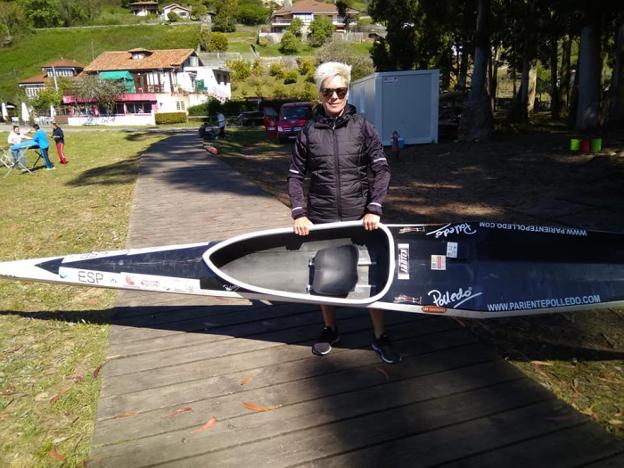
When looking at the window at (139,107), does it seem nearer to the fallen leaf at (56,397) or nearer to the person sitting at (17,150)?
the person sitting at (17,150)

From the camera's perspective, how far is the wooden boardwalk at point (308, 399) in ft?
8.83

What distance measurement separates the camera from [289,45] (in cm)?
10531

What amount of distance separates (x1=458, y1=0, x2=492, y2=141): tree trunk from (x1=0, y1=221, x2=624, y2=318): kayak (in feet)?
52.2

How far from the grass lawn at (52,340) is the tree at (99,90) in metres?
55.1

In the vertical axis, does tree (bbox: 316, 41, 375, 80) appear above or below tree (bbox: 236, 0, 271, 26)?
below

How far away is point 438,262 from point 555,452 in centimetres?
148

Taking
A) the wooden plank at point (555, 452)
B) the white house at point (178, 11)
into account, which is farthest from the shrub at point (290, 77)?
the white house at point (178, 11)

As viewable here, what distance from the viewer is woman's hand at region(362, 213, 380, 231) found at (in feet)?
11.5

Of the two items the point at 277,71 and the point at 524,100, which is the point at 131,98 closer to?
the point at 277,71

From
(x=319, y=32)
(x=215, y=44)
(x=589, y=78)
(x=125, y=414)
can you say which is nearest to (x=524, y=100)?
(x=589, y=78)

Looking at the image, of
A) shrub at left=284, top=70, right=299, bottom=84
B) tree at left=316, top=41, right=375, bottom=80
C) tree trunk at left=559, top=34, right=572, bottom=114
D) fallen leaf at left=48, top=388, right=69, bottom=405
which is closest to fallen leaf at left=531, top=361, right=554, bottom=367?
fallen leaf at left=48, top=388, right=69, bottom=405

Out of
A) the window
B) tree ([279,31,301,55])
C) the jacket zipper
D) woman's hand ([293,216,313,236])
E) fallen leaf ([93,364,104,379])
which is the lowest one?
fallen leaf ([93,364,104,379])

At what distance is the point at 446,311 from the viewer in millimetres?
3482

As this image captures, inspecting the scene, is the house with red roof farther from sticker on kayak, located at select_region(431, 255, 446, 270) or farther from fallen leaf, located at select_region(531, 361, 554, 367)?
fallen leaf, located at select_region(531, 361, 554, 367)
